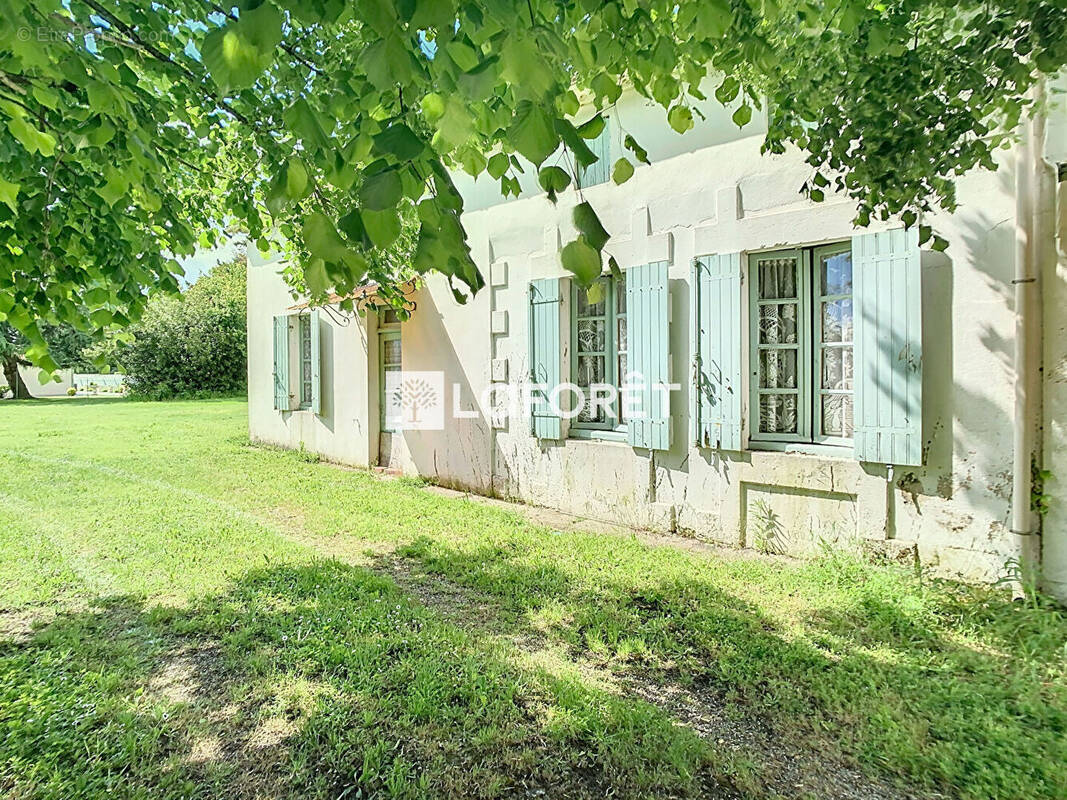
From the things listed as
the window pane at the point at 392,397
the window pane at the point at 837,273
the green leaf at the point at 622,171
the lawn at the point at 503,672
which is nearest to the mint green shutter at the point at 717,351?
the window pane at the point at 837,273

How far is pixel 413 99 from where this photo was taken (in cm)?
115

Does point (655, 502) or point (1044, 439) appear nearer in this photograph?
point (1044, 439)

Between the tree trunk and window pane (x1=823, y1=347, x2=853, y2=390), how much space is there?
29.2 m

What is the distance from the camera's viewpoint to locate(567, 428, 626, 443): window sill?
5.37 meters

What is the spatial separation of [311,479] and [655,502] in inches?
177

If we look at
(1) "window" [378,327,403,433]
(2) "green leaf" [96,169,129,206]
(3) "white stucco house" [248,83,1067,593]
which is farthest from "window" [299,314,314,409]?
(2) "green leaf" [96,169,129,206]

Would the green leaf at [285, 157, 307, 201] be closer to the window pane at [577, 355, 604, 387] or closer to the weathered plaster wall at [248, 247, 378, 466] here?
the window pane at [577, 355, 604, 387]

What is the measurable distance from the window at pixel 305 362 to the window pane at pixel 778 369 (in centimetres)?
694

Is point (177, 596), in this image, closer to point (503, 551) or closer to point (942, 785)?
point (503, 551)

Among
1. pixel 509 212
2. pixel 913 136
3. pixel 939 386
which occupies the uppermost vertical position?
pixel 509 212

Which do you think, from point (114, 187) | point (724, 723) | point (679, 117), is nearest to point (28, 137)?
point (114, 187)

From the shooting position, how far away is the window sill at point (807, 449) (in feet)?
13.5

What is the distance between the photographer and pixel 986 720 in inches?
91.0

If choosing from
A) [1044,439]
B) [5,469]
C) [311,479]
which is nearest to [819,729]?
[1044,439]
